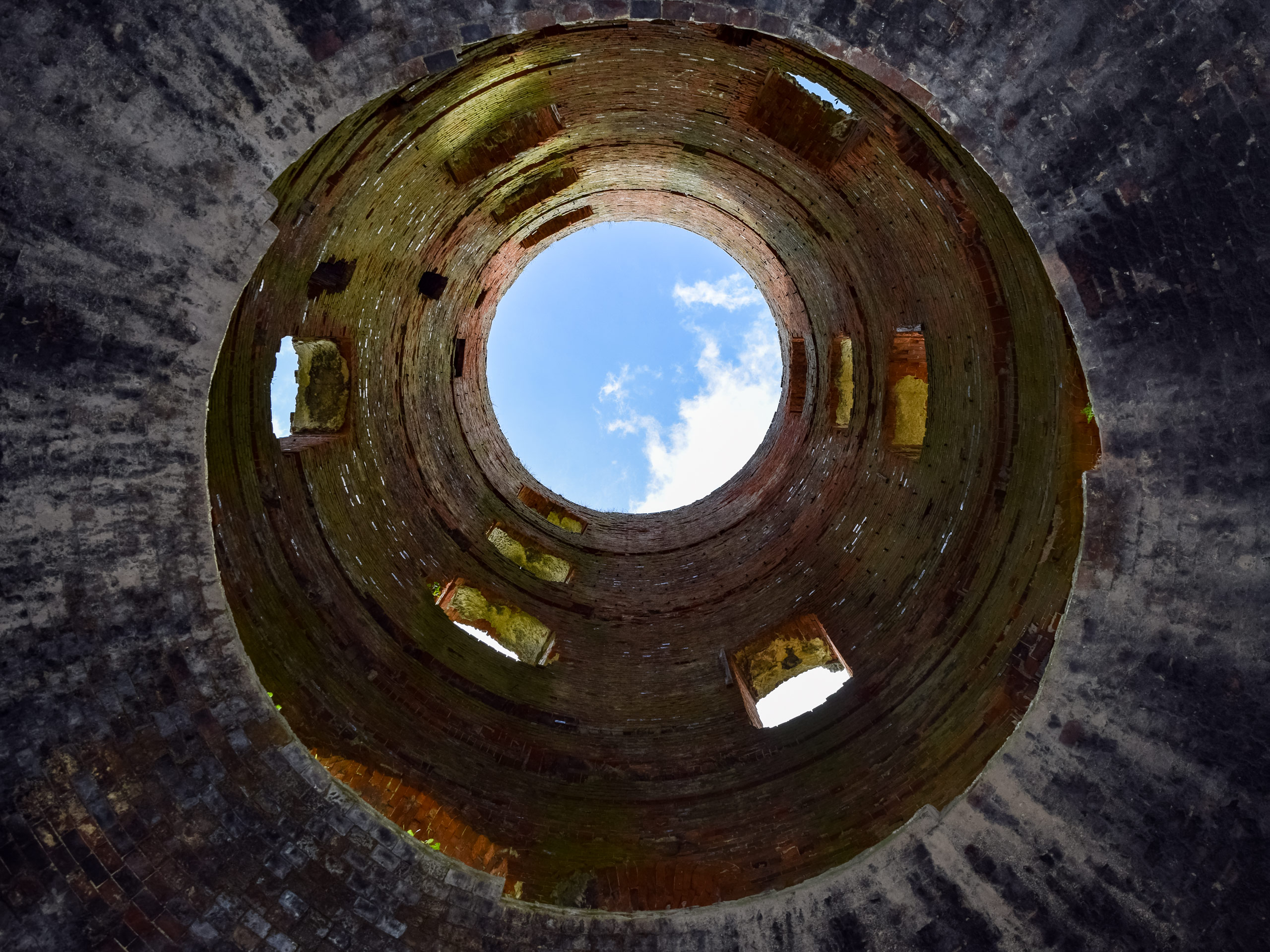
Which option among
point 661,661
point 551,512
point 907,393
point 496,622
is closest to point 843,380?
point 907,393

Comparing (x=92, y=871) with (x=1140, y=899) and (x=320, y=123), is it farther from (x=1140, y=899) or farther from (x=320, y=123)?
(x=1140, y=899)

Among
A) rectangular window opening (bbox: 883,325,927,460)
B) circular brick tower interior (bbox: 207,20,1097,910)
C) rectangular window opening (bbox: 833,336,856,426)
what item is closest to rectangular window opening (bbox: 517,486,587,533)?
circular brick tower interior (bbox: 207,20,1097,910)

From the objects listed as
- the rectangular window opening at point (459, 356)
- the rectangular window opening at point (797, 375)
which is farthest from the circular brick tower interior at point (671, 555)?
the rectangular window opening at point (797, 375)

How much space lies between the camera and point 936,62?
4375mm

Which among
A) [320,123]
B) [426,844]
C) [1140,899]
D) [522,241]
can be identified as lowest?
[1140,899]

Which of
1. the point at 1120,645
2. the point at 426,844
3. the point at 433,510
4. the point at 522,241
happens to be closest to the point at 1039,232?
the point at 1120,645

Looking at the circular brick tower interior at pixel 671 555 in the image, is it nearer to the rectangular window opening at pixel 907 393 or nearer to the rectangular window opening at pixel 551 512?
the rectangular window opening at pixel 907 393

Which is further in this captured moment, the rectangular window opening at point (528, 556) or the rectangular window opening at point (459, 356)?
the rectangular window opening at point (459, 356)

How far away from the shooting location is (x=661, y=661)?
28.0ft

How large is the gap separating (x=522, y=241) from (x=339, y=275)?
12.2 feet

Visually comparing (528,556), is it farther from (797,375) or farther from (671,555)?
(797,375)

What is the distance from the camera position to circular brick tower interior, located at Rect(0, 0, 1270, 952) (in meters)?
4.33

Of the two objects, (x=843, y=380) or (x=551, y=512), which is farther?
(x=551, y=512)

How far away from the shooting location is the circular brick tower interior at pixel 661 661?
4328 mm
